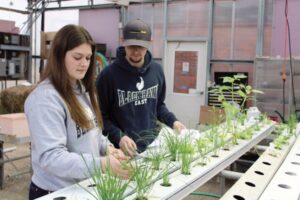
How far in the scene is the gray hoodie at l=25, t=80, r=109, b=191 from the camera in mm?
1162

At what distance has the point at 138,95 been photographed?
6.79ft

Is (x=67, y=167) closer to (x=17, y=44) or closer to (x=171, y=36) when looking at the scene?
(x=171, y=36)

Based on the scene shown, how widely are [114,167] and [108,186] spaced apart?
0.44 ft

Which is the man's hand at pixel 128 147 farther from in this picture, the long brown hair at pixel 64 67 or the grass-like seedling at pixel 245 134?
the grass-like seedling at pixel 245 134

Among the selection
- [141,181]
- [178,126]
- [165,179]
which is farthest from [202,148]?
[141,181]

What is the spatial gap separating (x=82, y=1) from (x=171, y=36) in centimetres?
243

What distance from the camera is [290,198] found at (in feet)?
3.91

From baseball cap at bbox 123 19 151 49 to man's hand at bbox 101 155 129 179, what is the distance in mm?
821

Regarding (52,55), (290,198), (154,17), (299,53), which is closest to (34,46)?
(154,17)

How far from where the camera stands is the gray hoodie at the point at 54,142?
45.8 inches

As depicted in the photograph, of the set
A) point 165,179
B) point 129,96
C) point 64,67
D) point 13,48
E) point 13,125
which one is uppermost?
point 13,48

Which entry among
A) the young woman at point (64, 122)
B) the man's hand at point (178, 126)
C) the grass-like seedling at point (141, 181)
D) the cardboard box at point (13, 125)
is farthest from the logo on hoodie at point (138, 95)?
the cardboard box at point (13, 125)

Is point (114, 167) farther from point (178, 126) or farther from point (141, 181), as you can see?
point (178, 126)

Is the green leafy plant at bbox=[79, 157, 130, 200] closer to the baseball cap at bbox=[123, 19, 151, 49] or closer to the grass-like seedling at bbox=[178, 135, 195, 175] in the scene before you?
the grass-like seedling at bbox=[178, 135, 195, 175]
